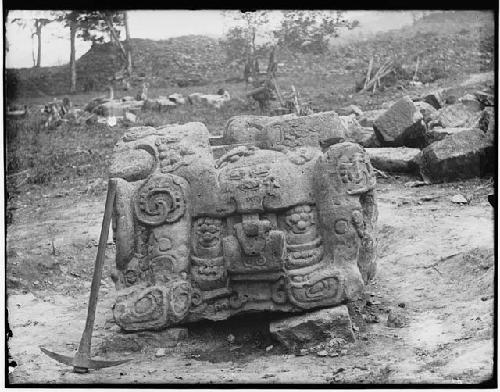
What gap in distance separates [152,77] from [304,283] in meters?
6.45

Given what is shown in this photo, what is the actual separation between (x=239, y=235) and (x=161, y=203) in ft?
2.31

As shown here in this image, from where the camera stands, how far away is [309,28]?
1005 cm

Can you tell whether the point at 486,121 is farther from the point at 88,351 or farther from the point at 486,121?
the point at 88,351

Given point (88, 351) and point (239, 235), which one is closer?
point (88, 351)

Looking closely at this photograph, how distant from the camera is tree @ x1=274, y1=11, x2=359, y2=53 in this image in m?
9.32

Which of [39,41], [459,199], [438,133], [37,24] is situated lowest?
[459,199]

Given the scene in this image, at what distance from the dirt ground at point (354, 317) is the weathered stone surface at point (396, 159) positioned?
1.77ft

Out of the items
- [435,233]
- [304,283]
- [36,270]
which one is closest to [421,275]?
[435,233]

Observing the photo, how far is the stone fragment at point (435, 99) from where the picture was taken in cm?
1273

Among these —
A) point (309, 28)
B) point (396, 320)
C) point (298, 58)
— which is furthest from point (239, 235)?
point (298, 58)

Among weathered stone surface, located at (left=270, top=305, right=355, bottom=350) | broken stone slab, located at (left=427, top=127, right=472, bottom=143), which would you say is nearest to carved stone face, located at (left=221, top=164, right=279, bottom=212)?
weathered stone surface, located at (left=270, top=305, right=355, bottom=350)

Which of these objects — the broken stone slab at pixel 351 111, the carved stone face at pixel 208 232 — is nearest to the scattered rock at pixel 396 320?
the carved stone face at pixel 208 232

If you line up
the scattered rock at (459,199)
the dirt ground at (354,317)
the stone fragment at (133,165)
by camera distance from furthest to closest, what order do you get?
the scattered rock at (459,199), the stone fragment at (133,165), the dirt ground at (354,317)

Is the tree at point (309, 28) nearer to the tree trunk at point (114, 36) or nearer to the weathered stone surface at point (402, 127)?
the weathered stone surface at point (402, 127)
